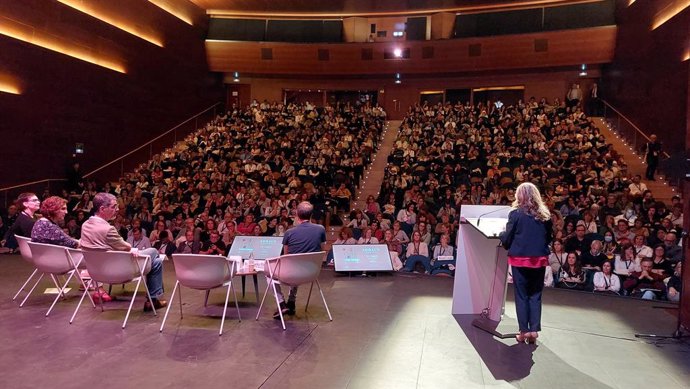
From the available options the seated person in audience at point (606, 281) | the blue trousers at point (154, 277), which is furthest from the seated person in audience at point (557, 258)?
the blue trousers at point (154, 277)

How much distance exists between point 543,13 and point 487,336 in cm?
1566

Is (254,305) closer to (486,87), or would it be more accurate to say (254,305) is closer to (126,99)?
(126,99)

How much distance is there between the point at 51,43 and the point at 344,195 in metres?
8.03

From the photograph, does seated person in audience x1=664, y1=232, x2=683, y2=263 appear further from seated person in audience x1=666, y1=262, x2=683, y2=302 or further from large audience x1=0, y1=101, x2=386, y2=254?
large audience x1=0, y1=101, x2=386, y2=254

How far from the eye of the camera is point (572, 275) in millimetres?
6578

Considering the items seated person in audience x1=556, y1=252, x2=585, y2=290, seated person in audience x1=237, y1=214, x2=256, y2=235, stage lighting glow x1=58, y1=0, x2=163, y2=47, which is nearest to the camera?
seated person in audience x1=556, y1=252, x2=585, y2=290

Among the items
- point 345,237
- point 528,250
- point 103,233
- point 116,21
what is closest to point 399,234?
point 345,237

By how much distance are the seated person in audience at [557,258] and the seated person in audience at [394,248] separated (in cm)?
216

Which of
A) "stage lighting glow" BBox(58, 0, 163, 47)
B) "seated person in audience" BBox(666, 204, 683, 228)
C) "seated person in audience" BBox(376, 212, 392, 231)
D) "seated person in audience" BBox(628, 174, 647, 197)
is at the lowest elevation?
"seated person in audience" BBox(376, 212, 392, 231)

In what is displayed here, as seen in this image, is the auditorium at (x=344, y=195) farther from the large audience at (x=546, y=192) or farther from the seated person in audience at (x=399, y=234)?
the seated person in audience at (x=399, y=234)

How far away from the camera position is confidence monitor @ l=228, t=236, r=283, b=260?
570 centimetres

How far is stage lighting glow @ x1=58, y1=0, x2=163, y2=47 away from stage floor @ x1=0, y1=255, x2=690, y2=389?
9.96 m

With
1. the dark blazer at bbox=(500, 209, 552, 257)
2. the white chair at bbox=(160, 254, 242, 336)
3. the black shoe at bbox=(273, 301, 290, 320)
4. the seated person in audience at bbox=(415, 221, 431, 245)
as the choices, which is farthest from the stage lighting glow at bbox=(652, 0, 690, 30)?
the white chair at bbox=(160, 254, 242, 336)

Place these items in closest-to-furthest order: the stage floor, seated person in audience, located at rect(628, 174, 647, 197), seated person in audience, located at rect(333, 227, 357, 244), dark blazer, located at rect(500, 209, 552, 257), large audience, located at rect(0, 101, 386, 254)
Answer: the stage floor, dark blazer, located at rect(500, 209, 552, 257), seated person in audience, located at rect(333, 227, 357, 244), large audience, located at rect(0, 101, 386, 254), seated person in audience, located at rect(628, 174, 647, 197)
